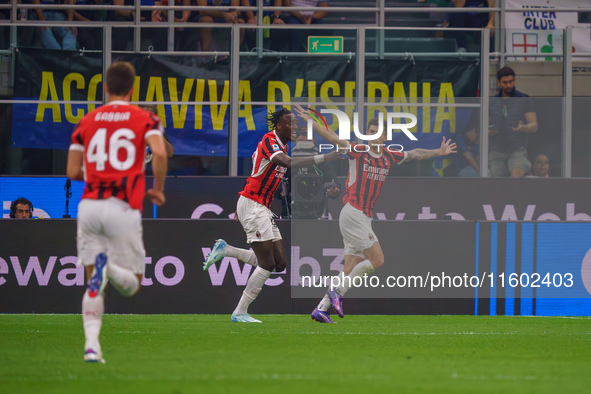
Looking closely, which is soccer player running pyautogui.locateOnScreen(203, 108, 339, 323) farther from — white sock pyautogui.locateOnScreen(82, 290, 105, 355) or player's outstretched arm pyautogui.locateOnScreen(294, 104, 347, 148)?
white sock pyautogui.locateOnScreen(82, 290, 105, 355)

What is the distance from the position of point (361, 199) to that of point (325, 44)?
296 cm

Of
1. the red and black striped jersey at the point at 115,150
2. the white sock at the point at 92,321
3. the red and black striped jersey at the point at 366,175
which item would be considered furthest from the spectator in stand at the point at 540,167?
the white sock at the point at 92,321

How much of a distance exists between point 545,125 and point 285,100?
144 inches

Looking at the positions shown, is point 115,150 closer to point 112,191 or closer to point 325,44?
point 112,191

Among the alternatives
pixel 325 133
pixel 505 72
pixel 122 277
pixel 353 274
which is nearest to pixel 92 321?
pixel 122 277

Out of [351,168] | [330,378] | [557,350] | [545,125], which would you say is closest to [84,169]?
[330,378]

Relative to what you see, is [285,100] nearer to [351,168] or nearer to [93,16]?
[351,168]

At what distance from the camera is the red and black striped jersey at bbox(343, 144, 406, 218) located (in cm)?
1110

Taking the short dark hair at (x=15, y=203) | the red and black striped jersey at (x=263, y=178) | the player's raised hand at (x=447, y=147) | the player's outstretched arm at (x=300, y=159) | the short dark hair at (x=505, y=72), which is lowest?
the short dark hair at (x=15, y=203)

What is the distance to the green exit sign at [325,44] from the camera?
42.6 feet

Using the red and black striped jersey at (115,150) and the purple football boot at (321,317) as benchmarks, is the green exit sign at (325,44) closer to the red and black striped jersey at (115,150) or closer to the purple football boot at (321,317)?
the purple football boot at (321,317)

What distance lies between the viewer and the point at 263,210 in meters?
10.3

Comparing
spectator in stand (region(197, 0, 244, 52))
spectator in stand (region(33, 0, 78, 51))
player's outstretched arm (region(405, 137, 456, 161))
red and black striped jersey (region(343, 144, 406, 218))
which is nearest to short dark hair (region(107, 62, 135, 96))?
red and black striped jersey (region(343, 144, 406, 218))

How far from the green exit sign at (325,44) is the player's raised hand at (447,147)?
2043 mm
